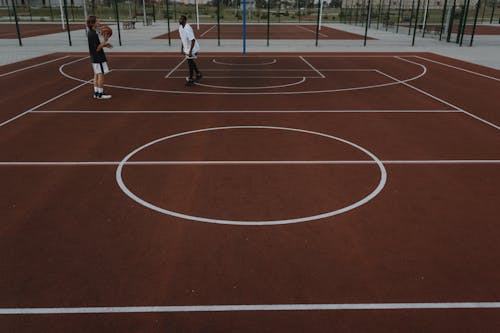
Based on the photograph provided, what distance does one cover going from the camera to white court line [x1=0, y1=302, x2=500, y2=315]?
3613 mm

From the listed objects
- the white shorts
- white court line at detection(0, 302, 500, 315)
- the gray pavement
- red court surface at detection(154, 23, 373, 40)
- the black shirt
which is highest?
the black shirt

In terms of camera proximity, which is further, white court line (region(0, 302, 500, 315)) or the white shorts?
the white shorts

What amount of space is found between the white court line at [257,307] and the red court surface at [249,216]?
1 cm

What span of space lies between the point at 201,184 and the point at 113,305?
8.73 ft

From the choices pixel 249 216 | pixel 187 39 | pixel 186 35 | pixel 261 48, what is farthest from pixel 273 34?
pixel 249 216

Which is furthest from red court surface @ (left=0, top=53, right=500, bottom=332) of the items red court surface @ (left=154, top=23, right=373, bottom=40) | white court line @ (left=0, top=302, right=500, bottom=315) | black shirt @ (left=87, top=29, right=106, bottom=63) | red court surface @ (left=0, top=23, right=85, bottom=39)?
red court surface @ (left=0, top=23, right=85, bottom=39)

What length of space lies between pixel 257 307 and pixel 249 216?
5.32 ft

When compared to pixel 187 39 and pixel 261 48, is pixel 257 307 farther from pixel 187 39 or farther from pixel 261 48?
pixel 261 48

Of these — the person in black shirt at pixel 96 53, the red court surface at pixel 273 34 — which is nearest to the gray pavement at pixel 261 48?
the red court surface at pixel 273 34

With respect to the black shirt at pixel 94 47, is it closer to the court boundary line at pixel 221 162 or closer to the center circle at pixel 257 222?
the center circle at pixel 257 222

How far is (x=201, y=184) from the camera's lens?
6.12m

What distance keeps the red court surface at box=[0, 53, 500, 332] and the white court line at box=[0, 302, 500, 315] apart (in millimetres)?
14

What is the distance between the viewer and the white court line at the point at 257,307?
3.61m

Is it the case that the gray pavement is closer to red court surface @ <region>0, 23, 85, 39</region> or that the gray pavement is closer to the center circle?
red court surface @ <region>0, 23, 85, 39</region>
